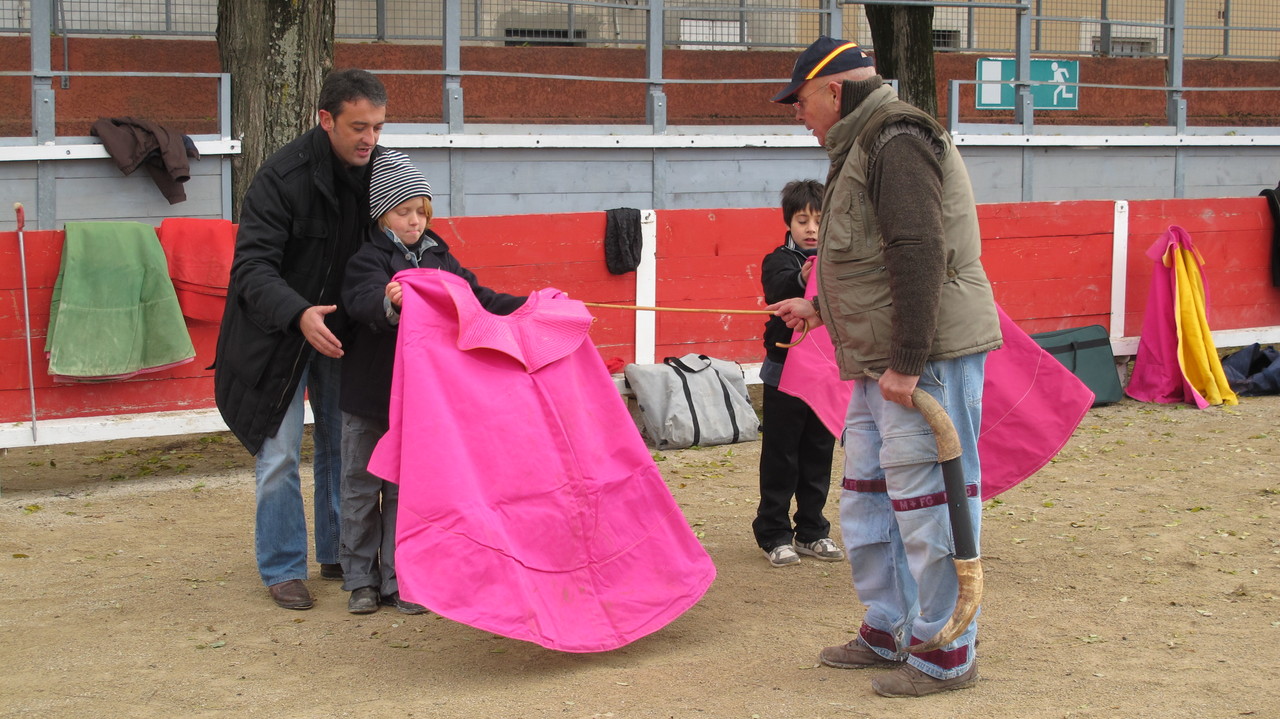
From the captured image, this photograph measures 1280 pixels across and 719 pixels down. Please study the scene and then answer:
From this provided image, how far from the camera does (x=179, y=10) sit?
13.8 m

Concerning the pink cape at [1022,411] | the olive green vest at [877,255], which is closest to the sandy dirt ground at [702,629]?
the pink cape at [1022,411]

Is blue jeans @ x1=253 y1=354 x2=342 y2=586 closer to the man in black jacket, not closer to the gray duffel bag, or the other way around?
the man in black jacket

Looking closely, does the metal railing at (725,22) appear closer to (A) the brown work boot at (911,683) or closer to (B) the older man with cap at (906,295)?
(B) the older man with cap at (906,295)

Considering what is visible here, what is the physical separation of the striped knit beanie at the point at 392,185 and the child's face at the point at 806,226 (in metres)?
1.41

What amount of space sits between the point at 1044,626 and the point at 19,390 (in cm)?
504

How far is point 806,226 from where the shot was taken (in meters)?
4.88

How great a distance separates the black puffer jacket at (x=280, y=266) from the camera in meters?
→ 4.36

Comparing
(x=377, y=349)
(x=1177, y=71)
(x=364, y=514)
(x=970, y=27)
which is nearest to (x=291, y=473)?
(x=364, y=514)

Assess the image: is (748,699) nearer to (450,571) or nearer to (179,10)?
(450,571)

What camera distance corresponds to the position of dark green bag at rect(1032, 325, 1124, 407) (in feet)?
28.9

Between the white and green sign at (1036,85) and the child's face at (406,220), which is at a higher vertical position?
the white and green sign at (1036,85)

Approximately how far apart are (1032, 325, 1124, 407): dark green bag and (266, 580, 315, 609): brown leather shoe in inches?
229

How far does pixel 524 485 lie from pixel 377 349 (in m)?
0.78

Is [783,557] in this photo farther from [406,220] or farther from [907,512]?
[406,220]
